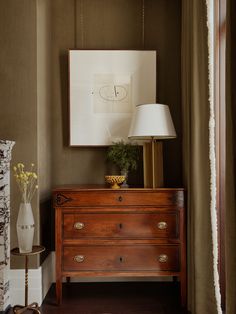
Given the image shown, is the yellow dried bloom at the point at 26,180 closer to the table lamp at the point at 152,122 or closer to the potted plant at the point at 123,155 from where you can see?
the potted plant at the point at 123,155

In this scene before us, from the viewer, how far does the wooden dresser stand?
2.86m

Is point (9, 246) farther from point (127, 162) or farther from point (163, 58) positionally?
point (163, 58)

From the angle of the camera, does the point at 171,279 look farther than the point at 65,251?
Yes

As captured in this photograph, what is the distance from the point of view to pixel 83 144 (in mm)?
3414

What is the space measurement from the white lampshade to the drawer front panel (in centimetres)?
46

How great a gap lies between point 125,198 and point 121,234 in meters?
0.29

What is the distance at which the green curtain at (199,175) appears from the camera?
8.01 feet

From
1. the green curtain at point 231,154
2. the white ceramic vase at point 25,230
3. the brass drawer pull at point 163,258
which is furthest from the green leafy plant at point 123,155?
the green curtain at point 231,154

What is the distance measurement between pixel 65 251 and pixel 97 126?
120cm

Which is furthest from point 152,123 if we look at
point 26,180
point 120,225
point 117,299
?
point 117,299

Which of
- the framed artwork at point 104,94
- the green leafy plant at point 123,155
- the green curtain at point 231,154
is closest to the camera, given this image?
the green curtain at point 231,154

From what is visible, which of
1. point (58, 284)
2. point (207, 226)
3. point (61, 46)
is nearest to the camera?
point (207, 226)

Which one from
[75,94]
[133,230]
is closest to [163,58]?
[75,94]

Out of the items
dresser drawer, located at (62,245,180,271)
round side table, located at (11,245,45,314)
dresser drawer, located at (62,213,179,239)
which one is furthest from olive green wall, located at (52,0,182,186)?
round side table, located at (11,245,45,314)
